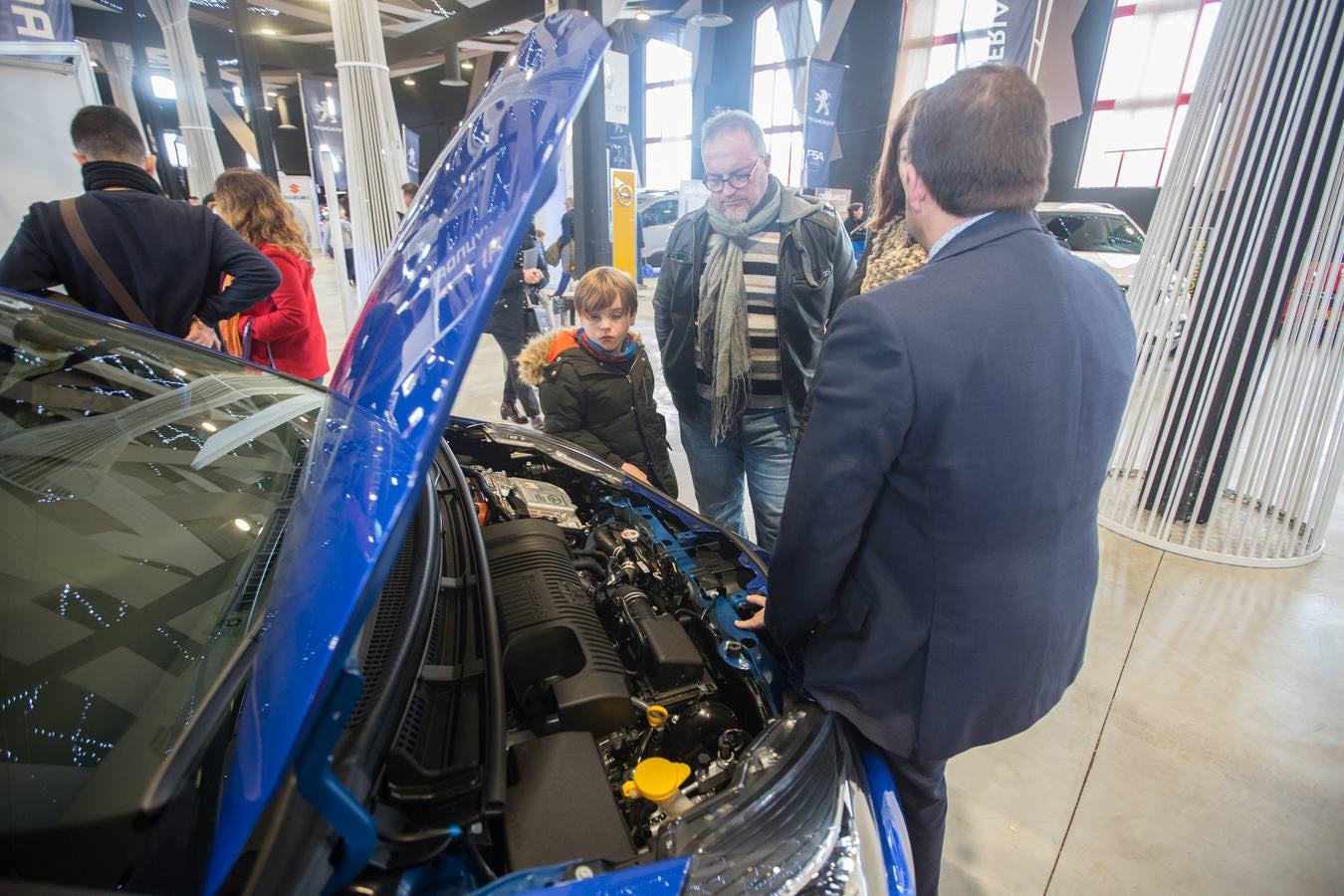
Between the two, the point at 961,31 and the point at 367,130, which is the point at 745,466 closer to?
the point at 367,130

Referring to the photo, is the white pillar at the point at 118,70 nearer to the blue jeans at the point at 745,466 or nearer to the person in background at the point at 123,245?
the person in background at the point at 123,245

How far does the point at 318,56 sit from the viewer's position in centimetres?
1609

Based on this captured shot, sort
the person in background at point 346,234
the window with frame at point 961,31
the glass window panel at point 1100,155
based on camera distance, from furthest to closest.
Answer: the window with frame at point 961,31
the glass window panel at point 1100,155
the person in background at point 346,234

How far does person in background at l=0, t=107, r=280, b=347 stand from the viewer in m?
2.08

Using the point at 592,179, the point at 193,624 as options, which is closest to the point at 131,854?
the point at 193,624

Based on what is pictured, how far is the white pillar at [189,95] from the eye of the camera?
7680 millimetres

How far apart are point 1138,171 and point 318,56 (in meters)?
17.7

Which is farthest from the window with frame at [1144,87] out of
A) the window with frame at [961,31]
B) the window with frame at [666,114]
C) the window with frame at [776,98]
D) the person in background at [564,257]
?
the person in background at [564,257]

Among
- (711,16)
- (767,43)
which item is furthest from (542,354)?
(767,43)

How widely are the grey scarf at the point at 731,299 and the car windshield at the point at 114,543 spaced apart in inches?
48.1

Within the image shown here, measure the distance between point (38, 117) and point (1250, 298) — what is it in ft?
19.9

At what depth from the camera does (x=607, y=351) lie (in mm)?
2275

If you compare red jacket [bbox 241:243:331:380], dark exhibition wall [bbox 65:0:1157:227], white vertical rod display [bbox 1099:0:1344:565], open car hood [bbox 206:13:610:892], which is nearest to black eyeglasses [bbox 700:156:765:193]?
open car hood [bbox 206:13:610:892]

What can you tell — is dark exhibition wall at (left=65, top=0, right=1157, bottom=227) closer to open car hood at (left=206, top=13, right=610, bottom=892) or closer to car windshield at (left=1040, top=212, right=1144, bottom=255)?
car windshield at (left=1040, top=212, right=1144, bottom=255)
